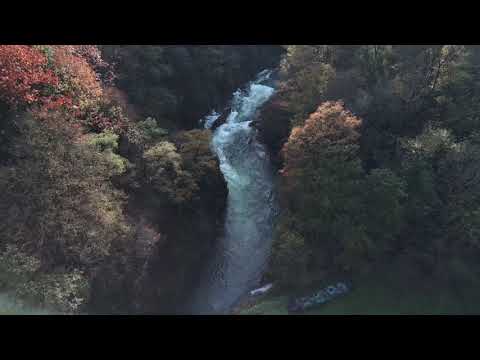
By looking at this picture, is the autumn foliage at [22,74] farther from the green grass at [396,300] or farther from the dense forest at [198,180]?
the green grass at [396,300]

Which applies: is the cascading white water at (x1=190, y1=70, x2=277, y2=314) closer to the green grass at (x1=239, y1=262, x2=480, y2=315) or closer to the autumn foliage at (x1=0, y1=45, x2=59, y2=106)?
the green grass at (x1=239, y1=262, x2=480, y2=315)

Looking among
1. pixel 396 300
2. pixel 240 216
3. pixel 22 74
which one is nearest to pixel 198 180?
pixel 240 216

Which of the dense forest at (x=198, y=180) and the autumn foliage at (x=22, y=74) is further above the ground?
the autumn foliage at (x=22, y=74)

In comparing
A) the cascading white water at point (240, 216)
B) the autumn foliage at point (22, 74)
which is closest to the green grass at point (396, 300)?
the cascading white water at point (240, 216)

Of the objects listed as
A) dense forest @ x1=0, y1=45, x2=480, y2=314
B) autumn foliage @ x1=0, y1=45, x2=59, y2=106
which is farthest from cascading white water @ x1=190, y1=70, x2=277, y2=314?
autumn foliage @ x1=0, y1=45, x2=59, y2=106

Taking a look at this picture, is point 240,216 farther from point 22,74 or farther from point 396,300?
point 22,74

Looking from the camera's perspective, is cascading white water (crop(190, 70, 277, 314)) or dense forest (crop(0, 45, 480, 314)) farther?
cascading white water (crop(190, 70, 277, 314))
